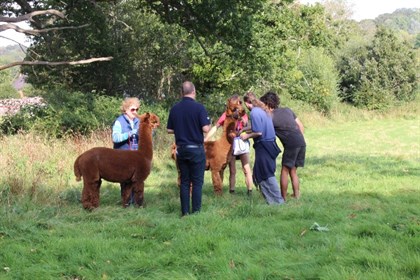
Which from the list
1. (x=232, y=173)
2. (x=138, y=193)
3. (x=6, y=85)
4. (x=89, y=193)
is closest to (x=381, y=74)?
(x=232, y=173)

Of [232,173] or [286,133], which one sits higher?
[286,133]

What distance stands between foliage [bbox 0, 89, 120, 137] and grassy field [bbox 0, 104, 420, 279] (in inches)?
135

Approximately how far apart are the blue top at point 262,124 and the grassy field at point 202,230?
1125 mm

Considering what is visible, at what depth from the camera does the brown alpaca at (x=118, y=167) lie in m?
7.25

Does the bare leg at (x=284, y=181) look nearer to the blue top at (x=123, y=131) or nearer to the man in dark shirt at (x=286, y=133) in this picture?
the man in dark shirt at (x=286, y=133)

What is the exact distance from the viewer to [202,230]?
5.80 metres

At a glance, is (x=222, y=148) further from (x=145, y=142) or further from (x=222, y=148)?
(x=145, y=142)

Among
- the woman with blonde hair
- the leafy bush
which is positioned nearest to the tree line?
the leafy bush

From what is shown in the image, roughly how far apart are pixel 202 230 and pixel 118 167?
215 cm

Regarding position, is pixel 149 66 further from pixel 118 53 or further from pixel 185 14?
pixel 185 14

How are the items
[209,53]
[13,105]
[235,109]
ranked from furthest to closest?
[209,53] → [13,105] → [235,109]

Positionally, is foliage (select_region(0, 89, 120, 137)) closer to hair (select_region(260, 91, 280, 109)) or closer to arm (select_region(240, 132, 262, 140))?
arm (select_region(240, 132, 262, 140))

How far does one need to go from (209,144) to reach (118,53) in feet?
A: 47.9

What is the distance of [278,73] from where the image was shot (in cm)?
2359
